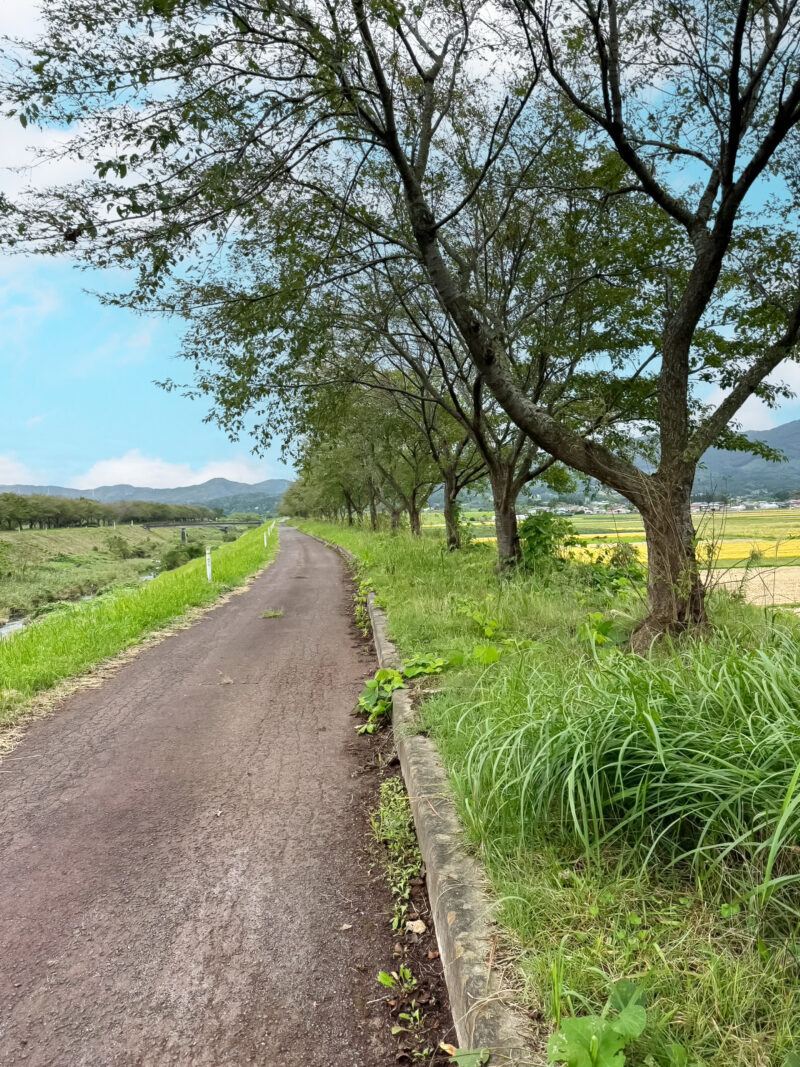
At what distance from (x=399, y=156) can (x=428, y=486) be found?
20692 mm

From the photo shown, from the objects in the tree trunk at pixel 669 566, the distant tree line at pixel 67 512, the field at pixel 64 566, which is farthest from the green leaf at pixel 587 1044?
the distant tree line at pixel 67 512

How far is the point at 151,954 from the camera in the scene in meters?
2.40

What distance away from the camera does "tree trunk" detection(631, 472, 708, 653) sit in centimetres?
481

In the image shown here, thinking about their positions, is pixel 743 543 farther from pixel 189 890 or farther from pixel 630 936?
pixel 189 890

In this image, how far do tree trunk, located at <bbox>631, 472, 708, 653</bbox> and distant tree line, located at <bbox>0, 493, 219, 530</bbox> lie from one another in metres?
80.5

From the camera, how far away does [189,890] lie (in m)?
2.81

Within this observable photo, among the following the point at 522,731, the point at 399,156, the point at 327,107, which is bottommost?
the point at 522,731

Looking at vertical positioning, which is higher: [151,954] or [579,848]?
[579,848]

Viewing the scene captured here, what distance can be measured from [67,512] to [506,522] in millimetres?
90199

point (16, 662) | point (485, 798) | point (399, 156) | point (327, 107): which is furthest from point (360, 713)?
point (327, 107)

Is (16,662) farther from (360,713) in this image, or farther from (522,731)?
(522,731)

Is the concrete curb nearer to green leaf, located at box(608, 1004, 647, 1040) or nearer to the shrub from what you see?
green leaf, located at box(608, 1004, 647, 1040)

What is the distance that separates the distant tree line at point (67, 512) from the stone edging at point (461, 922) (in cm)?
8091

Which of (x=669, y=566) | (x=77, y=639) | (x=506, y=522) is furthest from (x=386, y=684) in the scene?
(x=506, y=522)
